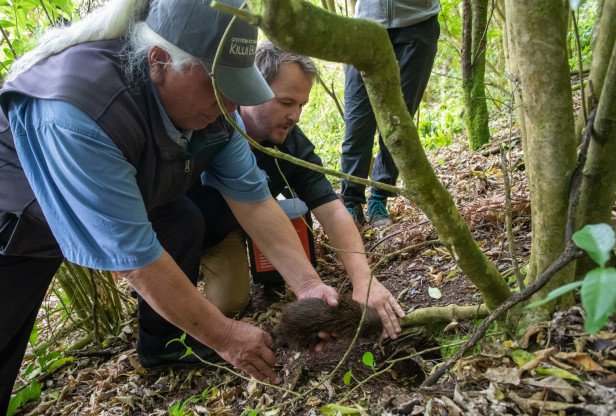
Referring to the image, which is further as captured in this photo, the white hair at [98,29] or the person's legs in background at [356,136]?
the person's legs in background at [356,136]

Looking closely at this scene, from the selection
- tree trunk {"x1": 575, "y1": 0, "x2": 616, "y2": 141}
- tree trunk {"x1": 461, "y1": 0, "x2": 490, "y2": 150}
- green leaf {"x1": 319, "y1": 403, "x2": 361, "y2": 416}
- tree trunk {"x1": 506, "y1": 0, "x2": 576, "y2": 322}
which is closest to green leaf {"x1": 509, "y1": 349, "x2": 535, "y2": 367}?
tree trunk {"x1": 506, "y1": 0, "x2": 576, "y2": 322}

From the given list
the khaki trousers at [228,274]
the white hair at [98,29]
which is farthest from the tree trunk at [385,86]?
the khaki trousers at [228,274]

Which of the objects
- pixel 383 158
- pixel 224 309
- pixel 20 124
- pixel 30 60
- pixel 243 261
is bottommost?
pixel 224 309

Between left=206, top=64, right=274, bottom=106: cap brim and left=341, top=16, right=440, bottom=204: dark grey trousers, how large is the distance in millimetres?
1709

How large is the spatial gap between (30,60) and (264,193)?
1.24m

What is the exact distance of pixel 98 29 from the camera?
80.9 inches

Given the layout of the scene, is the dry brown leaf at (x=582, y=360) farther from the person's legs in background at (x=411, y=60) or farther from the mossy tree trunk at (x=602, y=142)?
the person's legs in background at (x=411, y=60)

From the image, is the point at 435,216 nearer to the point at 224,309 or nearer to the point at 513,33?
the point at 513,33

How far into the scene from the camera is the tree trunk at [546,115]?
4.51 feet

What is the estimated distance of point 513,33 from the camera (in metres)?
1.45

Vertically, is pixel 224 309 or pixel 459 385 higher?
pixel 459 385

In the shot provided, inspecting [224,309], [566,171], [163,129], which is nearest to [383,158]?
[224,309]

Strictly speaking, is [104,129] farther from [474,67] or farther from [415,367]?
[474,67]

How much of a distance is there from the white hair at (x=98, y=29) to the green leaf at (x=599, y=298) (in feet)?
6.55
